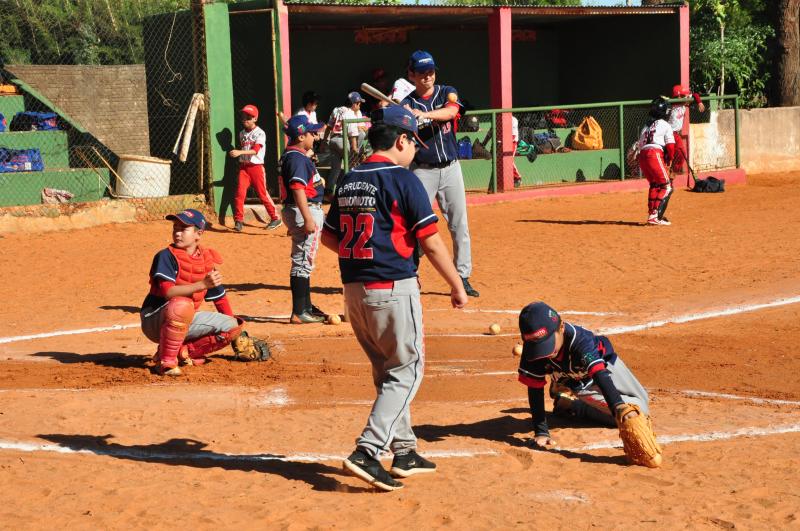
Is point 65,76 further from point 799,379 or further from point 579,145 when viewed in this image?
point 799,379

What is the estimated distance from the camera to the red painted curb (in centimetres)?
1880

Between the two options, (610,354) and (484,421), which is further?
(484,421)

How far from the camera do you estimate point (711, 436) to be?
Answer: 21.0 ft

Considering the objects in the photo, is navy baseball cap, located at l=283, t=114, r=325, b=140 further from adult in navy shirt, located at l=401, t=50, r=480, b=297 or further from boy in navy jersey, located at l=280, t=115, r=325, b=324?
adult in navy shirt, located at l=401, t=50, r=480, b=297

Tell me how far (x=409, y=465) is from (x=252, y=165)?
11044 millimetres

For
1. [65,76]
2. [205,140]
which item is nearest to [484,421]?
[205,140]

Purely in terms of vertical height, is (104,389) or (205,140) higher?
(205,140)

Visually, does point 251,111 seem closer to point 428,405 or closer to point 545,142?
point 545,142

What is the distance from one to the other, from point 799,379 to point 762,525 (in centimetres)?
310

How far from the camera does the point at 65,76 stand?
21.8 metres

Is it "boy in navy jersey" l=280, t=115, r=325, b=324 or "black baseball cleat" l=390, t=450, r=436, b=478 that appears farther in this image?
"boy in navy jersey" l=280, t=115, r=325, b=324

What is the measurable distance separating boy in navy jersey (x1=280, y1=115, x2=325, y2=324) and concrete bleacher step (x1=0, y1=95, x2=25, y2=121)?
8.81 meters

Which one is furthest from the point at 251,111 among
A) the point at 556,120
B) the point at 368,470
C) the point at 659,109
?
the point at 368,470

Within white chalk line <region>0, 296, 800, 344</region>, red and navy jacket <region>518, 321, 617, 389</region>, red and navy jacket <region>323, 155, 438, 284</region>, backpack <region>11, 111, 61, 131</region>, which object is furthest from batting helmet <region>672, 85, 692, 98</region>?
red and navy jacket <region>323, 155, 438, 284</region>
